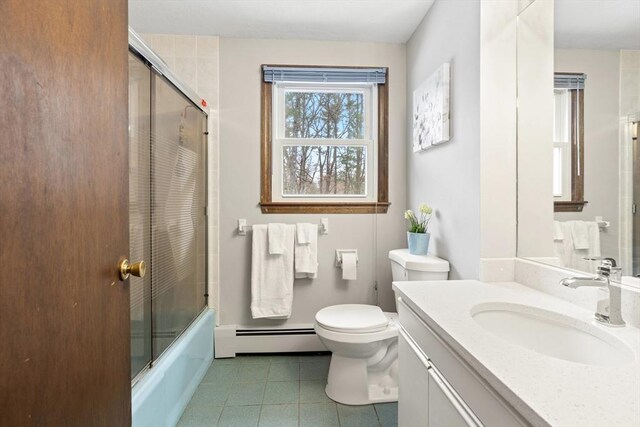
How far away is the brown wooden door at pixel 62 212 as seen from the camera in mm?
490

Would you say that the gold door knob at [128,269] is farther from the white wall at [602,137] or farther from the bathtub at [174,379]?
the white wall at [602,137]

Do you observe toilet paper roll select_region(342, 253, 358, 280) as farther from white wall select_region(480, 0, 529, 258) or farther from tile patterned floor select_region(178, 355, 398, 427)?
white wall select_region(480, 0, 529, 258)

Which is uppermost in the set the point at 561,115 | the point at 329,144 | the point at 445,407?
the point at 329,144

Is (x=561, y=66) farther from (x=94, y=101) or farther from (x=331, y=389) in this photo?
(x=331, y=389)

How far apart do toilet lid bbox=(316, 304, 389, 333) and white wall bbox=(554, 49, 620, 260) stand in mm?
1021

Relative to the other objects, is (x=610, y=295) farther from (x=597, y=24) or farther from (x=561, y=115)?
(x=597, y=24)

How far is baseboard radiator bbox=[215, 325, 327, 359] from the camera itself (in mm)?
2148

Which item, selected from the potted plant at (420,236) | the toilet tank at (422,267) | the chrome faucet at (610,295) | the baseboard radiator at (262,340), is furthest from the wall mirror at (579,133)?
the baseboard radiator at (262,340)

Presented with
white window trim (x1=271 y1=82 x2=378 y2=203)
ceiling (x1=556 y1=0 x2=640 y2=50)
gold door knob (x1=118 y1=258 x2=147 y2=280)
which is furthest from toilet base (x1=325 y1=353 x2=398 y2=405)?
ceiling (x1=556 y1=0 x2=640 y2=50)

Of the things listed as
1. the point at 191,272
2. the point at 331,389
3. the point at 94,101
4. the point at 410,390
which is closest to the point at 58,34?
the point at 94,101

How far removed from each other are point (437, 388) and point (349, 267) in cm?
133

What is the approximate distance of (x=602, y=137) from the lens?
39.2 inches

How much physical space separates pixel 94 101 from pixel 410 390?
1.29m

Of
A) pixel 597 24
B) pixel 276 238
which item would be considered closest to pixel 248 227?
pixel 276 238
